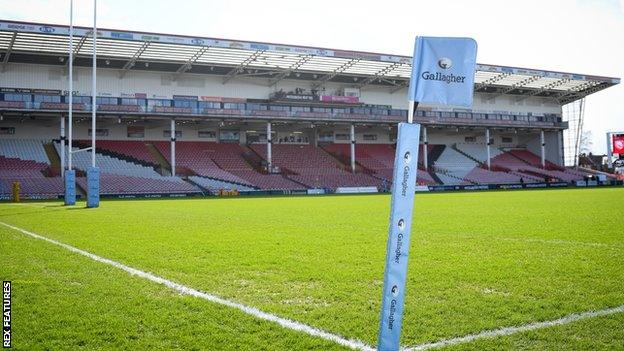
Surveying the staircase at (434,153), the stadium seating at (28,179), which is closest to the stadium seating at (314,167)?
the staircase at (434,153)

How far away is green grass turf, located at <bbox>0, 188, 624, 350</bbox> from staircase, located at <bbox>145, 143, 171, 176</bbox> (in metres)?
36.4

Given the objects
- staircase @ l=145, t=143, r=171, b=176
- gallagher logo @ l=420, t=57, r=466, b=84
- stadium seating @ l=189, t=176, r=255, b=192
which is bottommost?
stadium seating @ l=189, t=176, r=255, b=192

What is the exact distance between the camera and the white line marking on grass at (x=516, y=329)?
4691 mm

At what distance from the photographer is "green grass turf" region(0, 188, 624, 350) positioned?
16.6 ft

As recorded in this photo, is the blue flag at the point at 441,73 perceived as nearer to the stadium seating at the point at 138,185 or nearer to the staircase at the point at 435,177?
the stadium seating at the point at 138,185

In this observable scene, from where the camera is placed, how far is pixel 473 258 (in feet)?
31.3

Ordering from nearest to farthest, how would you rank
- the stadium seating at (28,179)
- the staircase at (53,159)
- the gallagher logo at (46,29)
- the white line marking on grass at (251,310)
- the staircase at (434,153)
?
the white line marking on grass at (251,310) < the stadium seating at (28,179) < the gallagher logo at (46,29) < the staircase at (53,159) < the staircase at (434,153)

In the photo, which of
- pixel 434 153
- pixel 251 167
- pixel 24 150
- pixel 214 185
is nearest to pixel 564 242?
pixel 214 185

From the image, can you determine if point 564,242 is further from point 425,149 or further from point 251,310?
point 425,149

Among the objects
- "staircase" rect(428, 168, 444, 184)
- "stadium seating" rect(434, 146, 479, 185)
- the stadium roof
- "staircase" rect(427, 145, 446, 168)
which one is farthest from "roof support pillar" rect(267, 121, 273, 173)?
"staircase" rect(427, 145, 446, 168)

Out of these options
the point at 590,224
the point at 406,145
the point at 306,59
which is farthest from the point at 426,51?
the point at 306,59

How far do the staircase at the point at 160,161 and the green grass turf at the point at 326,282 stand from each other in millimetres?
36415

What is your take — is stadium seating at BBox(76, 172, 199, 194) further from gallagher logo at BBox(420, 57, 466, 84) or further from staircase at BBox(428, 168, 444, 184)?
gallagher logo at BBox(420, 57, 466, 84)

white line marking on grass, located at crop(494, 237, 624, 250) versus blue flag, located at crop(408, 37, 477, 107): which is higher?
blue flag, located at crop(408, 37, 477, 107)
